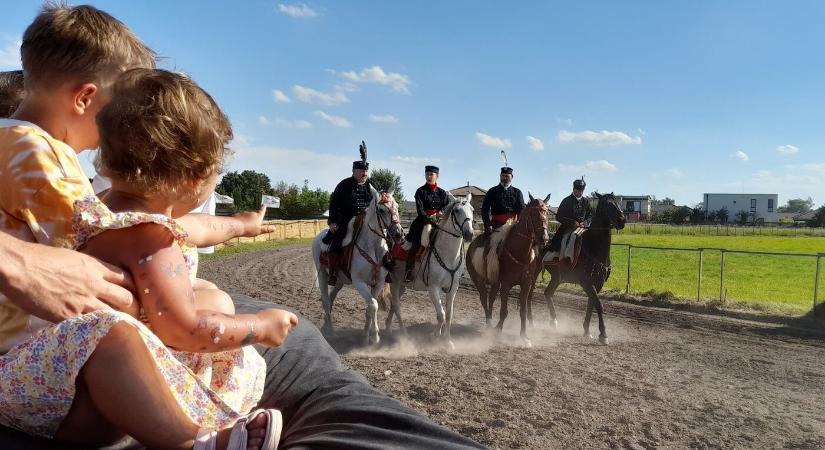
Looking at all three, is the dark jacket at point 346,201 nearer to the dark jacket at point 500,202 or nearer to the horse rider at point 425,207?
the horse rider at point 425,207

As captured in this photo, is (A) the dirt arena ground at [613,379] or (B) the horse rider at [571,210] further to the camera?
(B) the horse rider at [571,210]

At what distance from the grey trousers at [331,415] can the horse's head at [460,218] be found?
623cm

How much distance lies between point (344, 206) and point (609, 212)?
476 centimetres

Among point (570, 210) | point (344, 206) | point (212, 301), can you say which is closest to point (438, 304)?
point (344, 206)

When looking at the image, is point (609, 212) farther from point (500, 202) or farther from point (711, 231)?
point (711, 231)

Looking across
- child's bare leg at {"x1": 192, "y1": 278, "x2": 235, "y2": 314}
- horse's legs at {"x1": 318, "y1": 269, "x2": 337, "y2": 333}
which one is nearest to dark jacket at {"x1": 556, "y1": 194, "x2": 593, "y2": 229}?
horse's legs at {"x1": 318, "y1": 269, "x2": 337, "y2": 333}

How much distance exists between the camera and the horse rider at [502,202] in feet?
35.5

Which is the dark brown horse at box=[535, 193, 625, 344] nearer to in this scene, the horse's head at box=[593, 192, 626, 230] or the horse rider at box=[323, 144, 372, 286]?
the horse's head at box=[593, 192, 626, 230]

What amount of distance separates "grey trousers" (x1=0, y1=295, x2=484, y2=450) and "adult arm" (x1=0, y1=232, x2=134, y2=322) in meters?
0.29

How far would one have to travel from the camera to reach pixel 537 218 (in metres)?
8.98

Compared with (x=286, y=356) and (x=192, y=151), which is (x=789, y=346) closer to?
(x=286, y=356)

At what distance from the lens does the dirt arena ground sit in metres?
5.16

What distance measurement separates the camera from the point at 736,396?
253 inches

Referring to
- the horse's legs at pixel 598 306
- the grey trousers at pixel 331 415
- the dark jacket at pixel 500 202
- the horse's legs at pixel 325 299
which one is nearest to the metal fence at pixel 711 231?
the dark jacket at pixel 500 202
